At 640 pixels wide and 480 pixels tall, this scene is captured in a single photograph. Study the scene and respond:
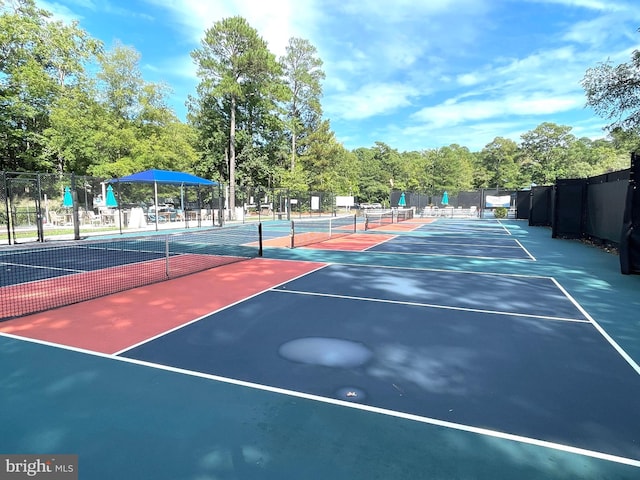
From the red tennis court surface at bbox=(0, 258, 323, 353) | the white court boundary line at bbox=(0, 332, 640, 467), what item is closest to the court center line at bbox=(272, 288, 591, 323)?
the red tennis court surface at bbox=(0, 258, 323, 353)

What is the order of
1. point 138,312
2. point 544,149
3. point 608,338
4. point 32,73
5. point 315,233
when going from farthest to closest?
point 544,149 → point 32,73 → point 315,233 → point 138,312 → point 608,338

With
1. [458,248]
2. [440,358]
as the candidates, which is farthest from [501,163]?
[440,358]

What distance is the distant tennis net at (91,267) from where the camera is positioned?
7.06 metres

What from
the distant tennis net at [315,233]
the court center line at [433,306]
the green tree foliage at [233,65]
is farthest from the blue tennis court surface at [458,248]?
the green tree foliage at [233,65]

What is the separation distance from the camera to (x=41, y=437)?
2801 millimetres

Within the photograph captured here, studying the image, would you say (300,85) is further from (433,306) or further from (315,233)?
(433,306)

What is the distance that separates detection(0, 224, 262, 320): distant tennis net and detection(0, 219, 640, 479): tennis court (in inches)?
33.0

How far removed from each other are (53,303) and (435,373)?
6.50 meters

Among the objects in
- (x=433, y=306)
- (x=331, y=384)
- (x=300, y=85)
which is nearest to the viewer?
(x=331, y=384)

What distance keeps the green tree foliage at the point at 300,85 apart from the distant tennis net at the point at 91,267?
30505mm

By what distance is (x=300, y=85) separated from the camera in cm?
4509

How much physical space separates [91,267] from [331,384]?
9306 millimetres

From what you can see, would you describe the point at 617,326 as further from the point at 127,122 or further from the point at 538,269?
the point at 127,122

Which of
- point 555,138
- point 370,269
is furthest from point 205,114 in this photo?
point 555,138
